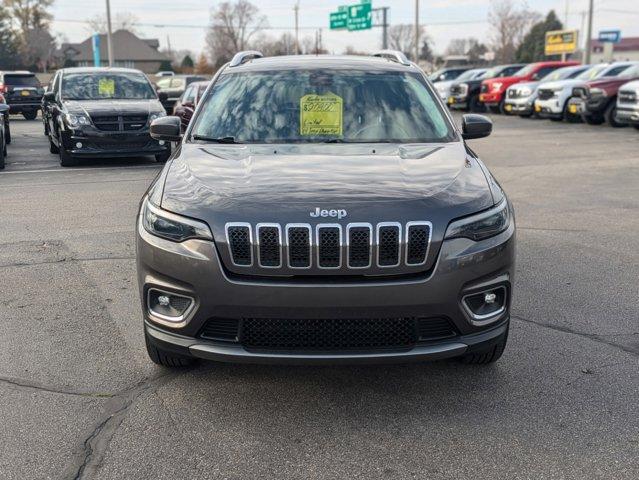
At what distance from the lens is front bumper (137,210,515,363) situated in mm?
3236

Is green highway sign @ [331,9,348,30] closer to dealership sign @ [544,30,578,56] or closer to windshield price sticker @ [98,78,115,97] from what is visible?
dealership sign @ [544,30,578,56]

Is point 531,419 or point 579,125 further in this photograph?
point 579,125

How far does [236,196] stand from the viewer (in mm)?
3510

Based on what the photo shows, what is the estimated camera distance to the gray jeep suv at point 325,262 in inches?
129

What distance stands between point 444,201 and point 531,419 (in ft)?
3.76

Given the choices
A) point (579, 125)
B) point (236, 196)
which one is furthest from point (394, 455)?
point (579, 125)

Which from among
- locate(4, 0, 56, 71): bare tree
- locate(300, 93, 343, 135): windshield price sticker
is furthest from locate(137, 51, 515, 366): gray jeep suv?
locate(4, 0, 56, 71): bare tree

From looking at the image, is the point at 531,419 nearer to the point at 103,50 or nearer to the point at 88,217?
the point at 88,217

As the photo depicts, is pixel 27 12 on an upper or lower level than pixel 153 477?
upper

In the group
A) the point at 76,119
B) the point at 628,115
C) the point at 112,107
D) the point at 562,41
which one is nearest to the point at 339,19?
the point at 562,41

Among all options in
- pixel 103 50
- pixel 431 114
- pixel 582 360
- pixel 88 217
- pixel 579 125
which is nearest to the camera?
pixel 582 360

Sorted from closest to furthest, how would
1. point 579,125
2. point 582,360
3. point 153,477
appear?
point 153,477 < point 582,360 < point 579,125

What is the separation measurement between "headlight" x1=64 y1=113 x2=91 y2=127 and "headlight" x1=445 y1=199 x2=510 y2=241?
33.9 feet

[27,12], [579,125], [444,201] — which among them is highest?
[27,12]
